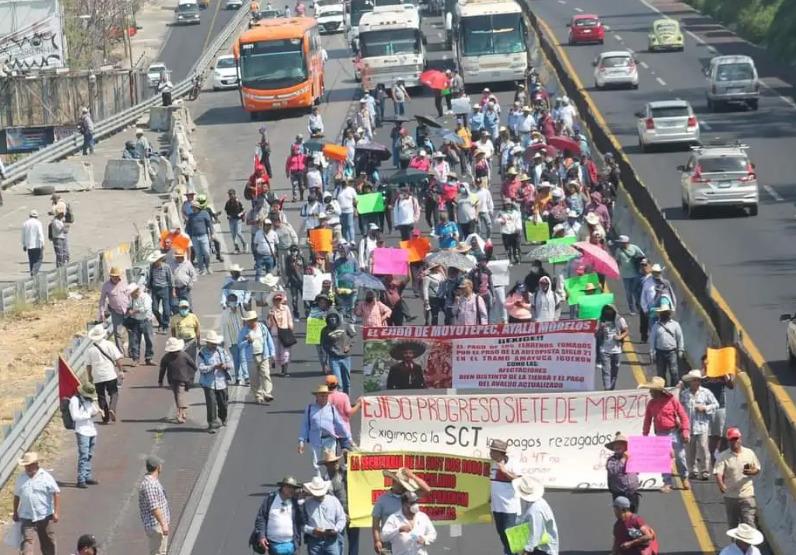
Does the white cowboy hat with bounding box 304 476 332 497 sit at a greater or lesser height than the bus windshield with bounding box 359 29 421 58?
greater

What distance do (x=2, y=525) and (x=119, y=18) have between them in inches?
3547

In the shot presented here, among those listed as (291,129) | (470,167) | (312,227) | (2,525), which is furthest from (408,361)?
(291,129)

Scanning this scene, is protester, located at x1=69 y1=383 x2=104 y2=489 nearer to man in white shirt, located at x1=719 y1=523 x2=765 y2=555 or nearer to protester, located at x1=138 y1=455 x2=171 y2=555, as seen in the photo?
protester, located at x1=138 y1=455 x2=171 y2=555

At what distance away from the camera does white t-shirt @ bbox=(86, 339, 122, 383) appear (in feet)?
84.6

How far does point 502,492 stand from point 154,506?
3.43m

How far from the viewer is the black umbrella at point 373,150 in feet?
136

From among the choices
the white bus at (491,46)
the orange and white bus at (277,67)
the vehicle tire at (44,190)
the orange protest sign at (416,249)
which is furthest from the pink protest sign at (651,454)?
the white bus at (491,46)

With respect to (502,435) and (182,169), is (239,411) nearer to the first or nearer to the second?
(502,435)

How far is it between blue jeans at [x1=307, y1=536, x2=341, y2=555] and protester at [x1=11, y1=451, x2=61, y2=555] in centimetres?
326

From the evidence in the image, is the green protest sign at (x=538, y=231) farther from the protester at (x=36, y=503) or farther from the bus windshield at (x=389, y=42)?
the bus windshield at (x=389, y=42)

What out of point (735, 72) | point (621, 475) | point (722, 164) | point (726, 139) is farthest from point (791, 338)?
point (735, 72)

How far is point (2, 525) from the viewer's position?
72.9 ft

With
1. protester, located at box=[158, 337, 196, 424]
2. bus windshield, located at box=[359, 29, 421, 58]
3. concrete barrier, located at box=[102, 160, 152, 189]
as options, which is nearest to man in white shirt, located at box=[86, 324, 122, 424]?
protester, located at box=[158, 337, 196, 424]

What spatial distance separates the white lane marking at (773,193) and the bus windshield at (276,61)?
19.2 m
